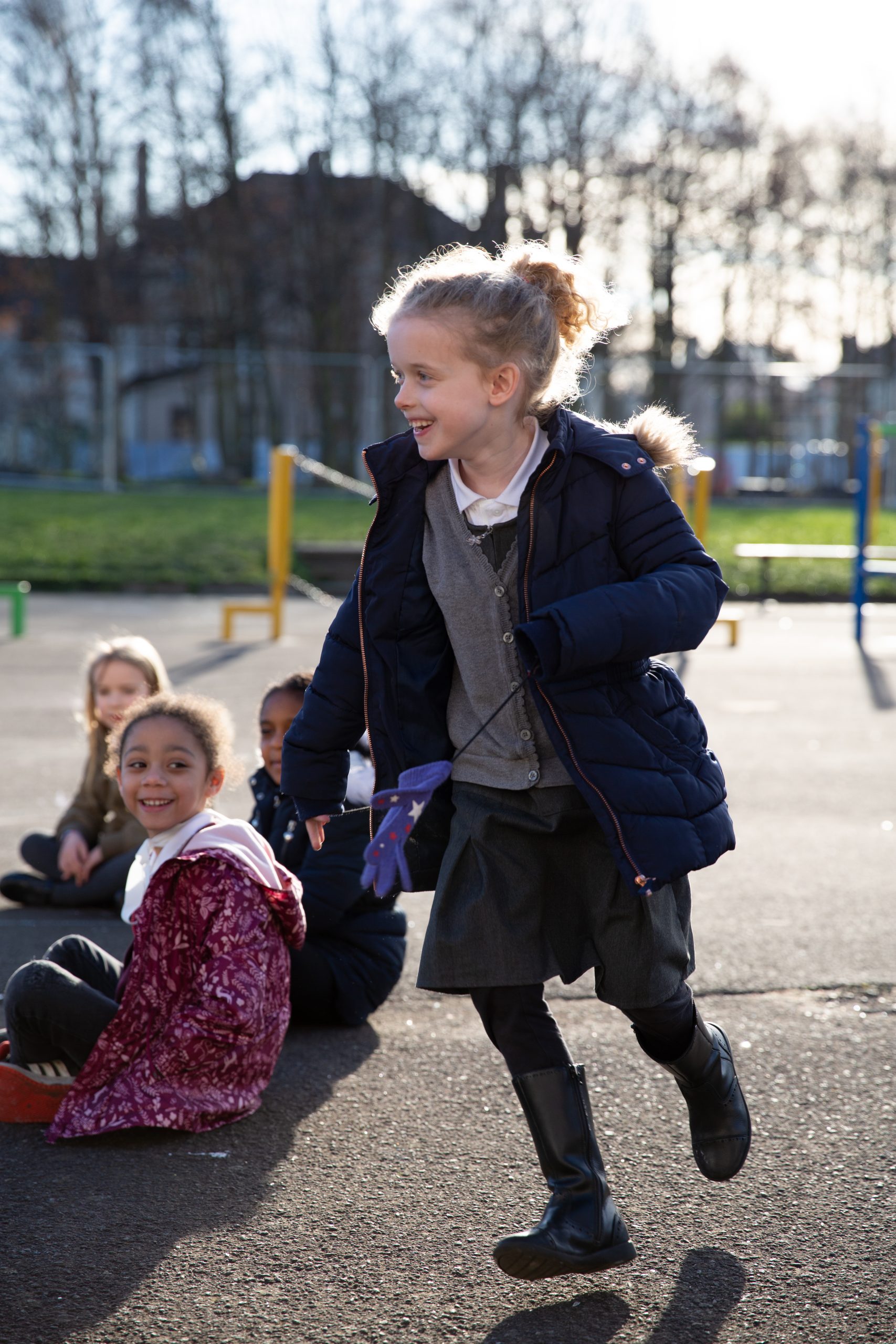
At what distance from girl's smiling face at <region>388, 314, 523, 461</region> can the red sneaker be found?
1.62m

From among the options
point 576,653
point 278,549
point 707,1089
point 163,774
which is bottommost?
point 707,1089

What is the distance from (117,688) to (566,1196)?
8.91 ft

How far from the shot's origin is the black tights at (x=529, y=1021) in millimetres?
2529

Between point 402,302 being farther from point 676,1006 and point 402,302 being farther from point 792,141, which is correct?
point 792,141

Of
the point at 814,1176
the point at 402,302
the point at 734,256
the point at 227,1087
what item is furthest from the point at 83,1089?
the point at 734,256

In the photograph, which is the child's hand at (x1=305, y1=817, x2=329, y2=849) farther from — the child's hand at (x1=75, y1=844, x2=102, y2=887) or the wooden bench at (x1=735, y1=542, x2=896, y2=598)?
the wooden bench at (x1=735, y1=542, x2=896, y2=598)

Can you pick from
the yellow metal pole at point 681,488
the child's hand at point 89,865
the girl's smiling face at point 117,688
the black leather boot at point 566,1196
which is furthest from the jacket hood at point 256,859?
the yellow metal pole at point 681,488

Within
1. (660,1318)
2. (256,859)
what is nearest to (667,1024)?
(660,1318)

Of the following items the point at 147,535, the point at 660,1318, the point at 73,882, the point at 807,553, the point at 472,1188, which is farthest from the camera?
the point at 147,535

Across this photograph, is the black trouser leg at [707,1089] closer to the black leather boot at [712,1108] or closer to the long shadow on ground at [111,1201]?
the black leather boot at [712,1108]

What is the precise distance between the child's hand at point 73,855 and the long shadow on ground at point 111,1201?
1.62 metres

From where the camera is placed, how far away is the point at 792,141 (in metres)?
33.9

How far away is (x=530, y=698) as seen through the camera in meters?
2.52

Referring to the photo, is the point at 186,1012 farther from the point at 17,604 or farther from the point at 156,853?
the point at 17,604
